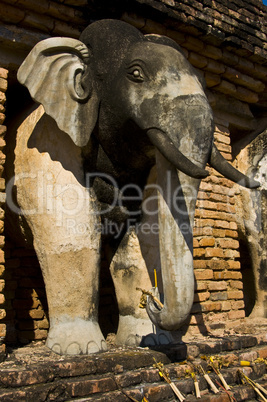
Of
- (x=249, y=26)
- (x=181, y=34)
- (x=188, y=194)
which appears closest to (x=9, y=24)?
(x=181, y=34)

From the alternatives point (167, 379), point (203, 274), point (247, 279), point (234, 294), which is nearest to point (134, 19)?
point (203, 274)

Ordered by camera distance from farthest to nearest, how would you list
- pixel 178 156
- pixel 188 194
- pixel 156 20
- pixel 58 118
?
pixel 156 20
pixel 58 118
pixel 188 194
pixel 178 156

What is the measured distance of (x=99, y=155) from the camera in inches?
135

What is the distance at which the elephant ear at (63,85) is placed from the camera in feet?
10.5

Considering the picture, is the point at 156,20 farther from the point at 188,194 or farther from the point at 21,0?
the point at 188,194

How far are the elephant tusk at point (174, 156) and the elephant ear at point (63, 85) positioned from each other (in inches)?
19.1

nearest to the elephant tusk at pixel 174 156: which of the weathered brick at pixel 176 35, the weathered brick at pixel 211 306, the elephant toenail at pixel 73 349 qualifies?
the elephant toenail at pixel 73 349

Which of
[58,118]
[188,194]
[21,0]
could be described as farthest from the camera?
[21,0]

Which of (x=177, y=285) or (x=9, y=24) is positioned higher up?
(x=9, y=24)

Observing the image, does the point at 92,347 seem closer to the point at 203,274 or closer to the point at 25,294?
the point at 25,294

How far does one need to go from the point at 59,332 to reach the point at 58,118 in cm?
134

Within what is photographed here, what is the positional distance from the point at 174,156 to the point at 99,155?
813mm

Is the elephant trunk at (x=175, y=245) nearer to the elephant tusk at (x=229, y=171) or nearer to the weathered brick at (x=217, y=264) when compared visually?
the elephant tusk at (x=229, y=171)

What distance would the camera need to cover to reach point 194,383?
2887 mm
